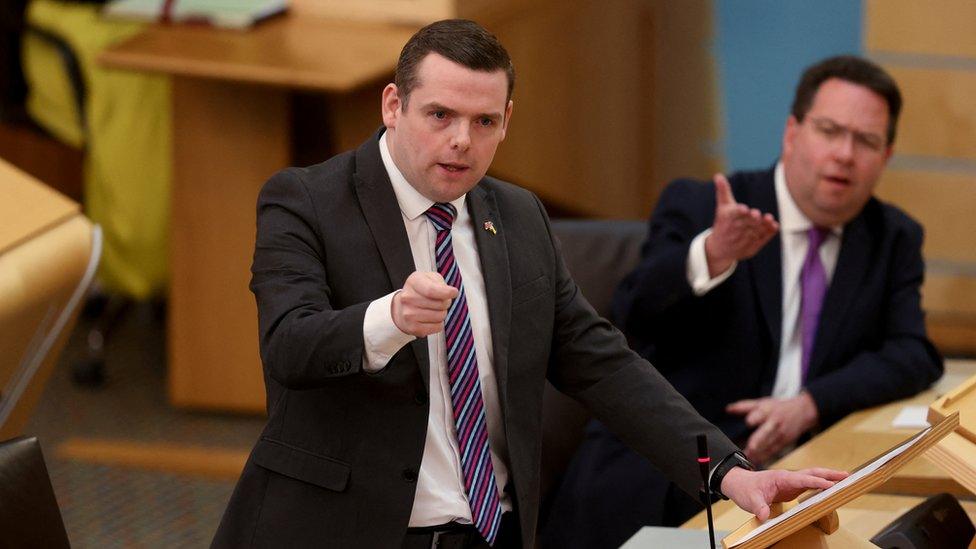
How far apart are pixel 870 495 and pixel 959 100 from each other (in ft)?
7.87

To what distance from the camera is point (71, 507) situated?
4242 millimetres

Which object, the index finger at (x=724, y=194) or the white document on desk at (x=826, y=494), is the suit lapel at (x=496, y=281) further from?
the index finger at (x=724, y=194)

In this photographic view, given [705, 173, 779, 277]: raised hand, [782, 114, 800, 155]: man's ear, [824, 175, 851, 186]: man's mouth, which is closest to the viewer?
[705, 173, 779, 277]: raised hand

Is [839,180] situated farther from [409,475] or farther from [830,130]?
[409,475]

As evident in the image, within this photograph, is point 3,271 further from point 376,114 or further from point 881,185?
point 881,185

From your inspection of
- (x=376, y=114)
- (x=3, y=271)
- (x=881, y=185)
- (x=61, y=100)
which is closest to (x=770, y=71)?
(x=881, y=185)

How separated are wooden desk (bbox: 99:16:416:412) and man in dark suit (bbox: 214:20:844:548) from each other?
2.35 meters

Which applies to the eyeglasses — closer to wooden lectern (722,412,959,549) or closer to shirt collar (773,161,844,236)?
shirt collar (773,161,844,236)

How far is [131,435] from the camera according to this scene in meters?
4.72

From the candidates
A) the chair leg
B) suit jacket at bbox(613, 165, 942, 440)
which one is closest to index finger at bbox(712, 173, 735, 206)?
suit jacket at bbox(613, 165, 942, 440)

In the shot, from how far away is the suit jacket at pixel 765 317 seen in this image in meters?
3.21

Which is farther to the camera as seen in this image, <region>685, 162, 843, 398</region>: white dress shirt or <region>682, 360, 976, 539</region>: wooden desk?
<region>685, 162, 843, 398</region>: white dress shirt

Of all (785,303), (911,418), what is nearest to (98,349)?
(785,303)

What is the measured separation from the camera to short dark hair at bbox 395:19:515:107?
6.57 feet
